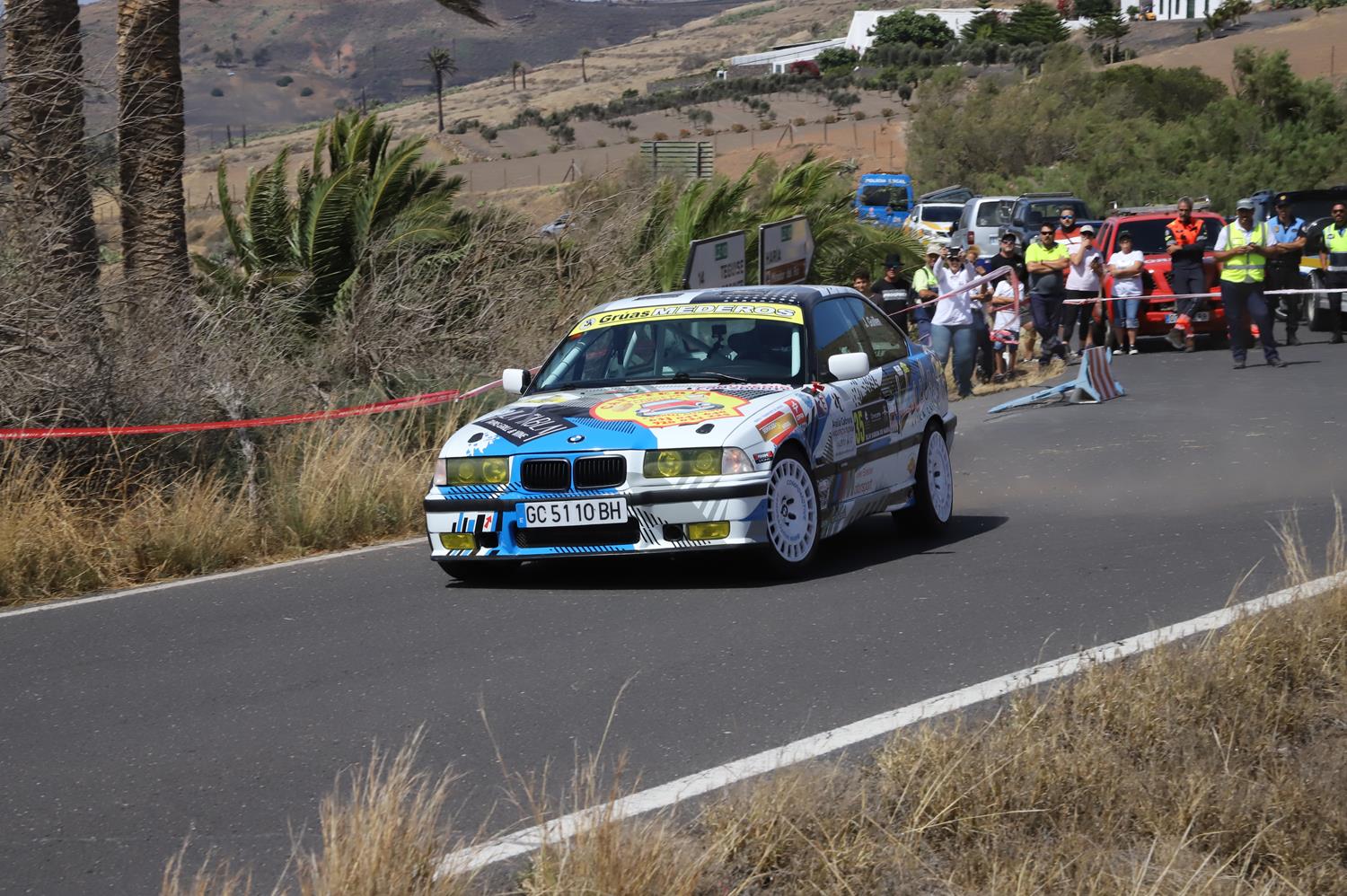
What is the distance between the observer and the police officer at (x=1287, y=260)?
21719 millimetres

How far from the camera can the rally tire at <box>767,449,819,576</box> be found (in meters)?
8.80

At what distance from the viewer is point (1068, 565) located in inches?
371

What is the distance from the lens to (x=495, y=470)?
888 centimetres

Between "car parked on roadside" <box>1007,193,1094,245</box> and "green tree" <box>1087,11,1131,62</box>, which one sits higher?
"green tree" <box>1087,11,1131,62</box>

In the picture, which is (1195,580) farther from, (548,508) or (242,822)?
(242,822)

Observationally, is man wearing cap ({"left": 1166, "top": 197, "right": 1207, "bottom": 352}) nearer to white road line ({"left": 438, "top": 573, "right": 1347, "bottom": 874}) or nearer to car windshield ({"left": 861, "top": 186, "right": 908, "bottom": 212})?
white road line ({"left": 438, "top": 573, "right": 1347, "bottom": 874})

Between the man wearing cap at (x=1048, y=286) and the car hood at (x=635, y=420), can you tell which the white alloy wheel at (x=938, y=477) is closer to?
the car hood at (x=635, y=420)

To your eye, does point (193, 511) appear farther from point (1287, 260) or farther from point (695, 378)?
point (1287, 260)

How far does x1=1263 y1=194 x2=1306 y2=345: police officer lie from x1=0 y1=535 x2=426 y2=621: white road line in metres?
14.0

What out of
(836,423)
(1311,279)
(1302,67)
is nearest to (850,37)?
(1302,67)

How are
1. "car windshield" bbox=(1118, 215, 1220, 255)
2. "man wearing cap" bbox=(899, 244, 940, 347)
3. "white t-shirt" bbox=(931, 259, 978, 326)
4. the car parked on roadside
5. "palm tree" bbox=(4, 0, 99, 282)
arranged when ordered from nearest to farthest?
"palm tree" bbox=(4, 0, 99, 282)
"white t-shirt" bbox=(931, 259, 978, 326)
"man wearing cap" bbox=(899, 244, 940, 347)
"car windshield" bbox=(1118, 215, 1220, 255)
the car parked on roadside

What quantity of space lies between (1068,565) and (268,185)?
11.5 meters

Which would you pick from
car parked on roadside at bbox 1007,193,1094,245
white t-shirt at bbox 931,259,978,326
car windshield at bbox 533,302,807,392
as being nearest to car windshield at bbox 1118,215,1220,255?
white t-shirt at bbox 931,259,978,326

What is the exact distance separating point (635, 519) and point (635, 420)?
545mm
